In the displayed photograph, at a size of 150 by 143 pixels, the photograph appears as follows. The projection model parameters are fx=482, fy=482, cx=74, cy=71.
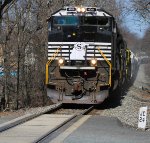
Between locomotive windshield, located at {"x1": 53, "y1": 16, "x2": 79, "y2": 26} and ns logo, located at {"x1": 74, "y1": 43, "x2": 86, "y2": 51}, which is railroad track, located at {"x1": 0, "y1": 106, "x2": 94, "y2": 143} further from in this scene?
locomotive windshield, located at {"x1": 53, "y1": 16, "x2": 79, "y2": 26}

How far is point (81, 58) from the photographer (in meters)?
20.5

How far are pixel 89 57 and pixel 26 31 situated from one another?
35.3 feet

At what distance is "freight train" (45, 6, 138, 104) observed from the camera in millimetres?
20391

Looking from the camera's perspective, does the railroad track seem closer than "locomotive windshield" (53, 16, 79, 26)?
Yes

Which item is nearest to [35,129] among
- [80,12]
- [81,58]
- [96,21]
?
[81,58]

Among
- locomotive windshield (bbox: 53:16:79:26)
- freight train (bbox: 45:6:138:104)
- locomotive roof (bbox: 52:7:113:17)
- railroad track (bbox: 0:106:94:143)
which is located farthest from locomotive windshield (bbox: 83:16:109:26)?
railroad track (bbox: 0:106:94:143)

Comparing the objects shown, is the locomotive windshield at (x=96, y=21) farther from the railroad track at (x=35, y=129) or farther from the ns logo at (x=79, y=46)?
the railroad track at (x=35, y=129)

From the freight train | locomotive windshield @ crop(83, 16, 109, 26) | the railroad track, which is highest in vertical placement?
locomotive windshield @ crop(83, 16, 109, 26)

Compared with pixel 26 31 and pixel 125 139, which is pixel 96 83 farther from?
pixel 26 31

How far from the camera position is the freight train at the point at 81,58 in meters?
20.4

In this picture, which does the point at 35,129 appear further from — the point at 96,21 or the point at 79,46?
the point at 96,21

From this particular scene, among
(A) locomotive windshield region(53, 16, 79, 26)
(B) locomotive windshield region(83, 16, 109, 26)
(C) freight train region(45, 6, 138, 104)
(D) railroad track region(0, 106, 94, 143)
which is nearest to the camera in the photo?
(D) railroad track region(0, 106, 94, 143)

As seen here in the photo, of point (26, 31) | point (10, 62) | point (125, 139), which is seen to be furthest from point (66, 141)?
point (26, 31)

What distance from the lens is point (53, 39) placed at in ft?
68.6
